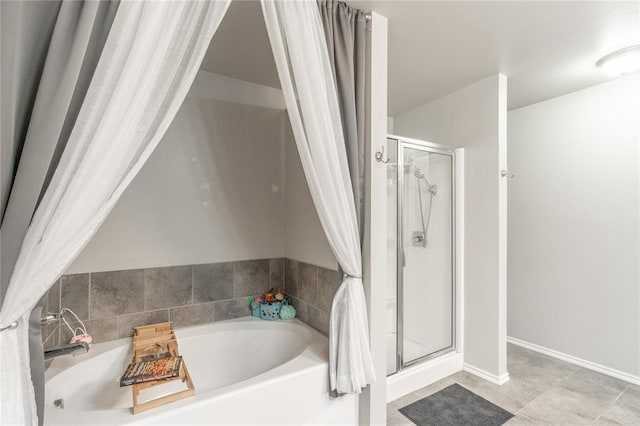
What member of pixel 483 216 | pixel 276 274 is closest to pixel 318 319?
pixel 276 274

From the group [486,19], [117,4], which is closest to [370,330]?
[117,4]

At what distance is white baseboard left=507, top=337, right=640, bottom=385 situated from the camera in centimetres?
236

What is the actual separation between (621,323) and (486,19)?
2.64 m

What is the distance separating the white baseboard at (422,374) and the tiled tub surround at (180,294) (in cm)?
75

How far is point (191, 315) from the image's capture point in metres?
2.20

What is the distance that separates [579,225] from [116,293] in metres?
3.81

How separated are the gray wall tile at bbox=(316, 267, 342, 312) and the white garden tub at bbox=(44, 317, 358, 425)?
212 mm

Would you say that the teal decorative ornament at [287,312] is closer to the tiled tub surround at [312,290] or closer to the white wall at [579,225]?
the tiled tub surround at [312,290]

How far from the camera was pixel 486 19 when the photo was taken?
177 centimetres

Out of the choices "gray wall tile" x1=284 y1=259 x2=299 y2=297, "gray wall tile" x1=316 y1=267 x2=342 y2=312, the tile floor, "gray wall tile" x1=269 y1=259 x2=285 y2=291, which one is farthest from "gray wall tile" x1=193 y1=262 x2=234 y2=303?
the tile floor

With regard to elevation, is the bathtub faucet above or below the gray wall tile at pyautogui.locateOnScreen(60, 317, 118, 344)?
above

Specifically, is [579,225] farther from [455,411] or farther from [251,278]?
[251,278]

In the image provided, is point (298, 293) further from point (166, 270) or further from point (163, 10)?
point (163, 10)

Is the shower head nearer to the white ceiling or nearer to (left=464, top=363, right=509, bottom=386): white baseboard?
the white ceiling
